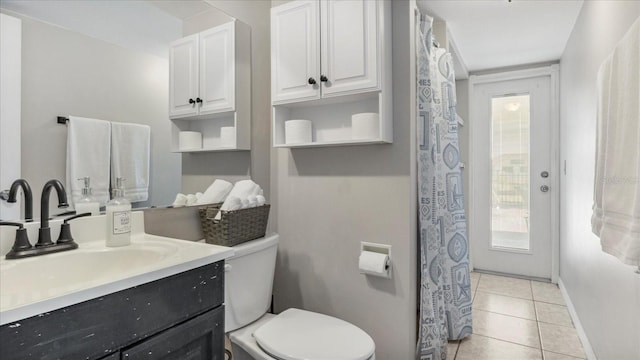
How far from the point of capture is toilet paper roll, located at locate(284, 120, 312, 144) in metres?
1.78

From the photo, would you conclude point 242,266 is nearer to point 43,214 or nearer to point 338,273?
point 338,273

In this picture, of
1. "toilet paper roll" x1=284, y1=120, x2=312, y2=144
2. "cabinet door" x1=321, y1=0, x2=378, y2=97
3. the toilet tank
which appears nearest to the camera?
the toilet tank

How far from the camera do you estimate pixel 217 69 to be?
5.79 ft

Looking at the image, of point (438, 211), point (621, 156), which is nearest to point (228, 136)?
point (438, 211)

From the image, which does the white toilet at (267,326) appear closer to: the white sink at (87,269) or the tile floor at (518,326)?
the white sink at (87,269)

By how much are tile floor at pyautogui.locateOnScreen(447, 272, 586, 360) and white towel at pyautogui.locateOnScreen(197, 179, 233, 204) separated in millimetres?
1650

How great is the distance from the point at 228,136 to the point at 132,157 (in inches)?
20.7

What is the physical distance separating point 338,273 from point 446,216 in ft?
2.51

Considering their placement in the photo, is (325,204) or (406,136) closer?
(406,136)

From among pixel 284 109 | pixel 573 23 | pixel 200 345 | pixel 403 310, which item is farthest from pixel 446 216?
pixel 573 23

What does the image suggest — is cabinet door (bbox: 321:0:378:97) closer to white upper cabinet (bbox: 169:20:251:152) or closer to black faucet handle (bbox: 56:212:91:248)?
white upper cabinet (bbox: 169:20:251:152)

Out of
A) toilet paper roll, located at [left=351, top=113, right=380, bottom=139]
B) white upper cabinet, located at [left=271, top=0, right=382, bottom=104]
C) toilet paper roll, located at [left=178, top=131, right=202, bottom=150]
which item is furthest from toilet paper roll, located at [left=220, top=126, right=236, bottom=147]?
toilet paper roll, located at [left=351, top=113, right=380, bottom=139]

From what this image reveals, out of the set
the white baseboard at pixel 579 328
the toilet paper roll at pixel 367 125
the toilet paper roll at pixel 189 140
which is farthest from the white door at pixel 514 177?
the toilet paper roll at pixel 189 140

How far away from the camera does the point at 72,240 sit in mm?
1114
